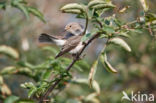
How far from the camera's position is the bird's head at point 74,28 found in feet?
12.2

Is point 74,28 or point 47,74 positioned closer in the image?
point 47,74

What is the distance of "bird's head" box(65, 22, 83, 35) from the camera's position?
3.72 m

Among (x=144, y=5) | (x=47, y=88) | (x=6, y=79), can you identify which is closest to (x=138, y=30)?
(x=144, y=5)

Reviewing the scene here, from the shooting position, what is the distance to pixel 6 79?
173 inches

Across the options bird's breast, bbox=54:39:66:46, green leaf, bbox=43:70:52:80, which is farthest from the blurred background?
green leaf, bbox=43:70:52:80

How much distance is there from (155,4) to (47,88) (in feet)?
11.5

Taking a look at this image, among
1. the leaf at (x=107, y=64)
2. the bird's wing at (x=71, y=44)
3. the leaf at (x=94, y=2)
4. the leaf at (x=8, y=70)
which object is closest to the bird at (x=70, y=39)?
the bird's wing at (x=71, y=44)

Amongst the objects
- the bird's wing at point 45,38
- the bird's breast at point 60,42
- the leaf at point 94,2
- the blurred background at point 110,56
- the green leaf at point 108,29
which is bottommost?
the blurred background at point 110,56

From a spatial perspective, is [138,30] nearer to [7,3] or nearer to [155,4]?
[7,3]

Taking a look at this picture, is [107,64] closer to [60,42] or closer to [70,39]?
[70,39]

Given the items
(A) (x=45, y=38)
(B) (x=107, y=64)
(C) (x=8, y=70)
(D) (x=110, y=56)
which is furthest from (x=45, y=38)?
(D) (x=110, y=56)

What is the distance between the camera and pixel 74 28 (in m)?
3.77

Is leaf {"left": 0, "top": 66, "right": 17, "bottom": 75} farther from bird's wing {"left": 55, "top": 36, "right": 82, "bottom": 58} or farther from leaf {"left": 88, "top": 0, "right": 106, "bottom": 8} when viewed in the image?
leaf {"left": 88, "top": 0, "right": 106, "bottom": 8}

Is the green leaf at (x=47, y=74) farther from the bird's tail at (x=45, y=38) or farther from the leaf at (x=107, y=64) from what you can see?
the leaf at (x=107, y=64)
